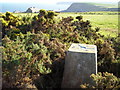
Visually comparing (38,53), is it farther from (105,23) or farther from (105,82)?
(105,23)

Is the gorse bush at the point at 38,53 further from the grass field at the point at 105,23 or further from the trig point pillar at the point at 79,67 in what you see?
the grass field at the point at 105,23

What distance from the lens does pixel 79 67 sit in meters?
4.77

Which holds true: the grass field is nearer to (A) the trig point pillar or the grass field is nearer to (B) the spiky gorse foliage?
(A) the trig point pillar

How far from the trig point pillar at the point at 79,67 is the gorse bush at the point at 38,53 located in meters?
0.44

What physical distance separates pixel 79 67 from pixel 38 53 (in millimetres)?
1182

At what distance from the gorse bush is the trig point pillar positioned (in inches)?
17.3

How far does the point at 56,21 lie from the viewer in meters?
8.04

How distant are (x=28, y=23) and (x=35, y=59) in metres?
3.33

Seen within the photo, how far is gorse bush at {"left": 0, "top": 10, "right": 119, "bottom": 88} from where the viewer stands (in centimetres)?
423

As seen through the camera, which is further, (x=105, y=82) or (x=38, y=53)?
(x=38, y=53)

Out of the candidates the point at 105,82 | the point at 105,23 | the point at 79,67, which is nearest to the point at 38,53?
the point at 79,67

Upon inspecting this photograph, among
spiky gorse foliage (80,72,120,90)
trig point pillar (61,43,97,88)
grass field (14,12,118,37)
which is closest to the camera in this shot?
spiky gorse foliage (80,72,120,90)

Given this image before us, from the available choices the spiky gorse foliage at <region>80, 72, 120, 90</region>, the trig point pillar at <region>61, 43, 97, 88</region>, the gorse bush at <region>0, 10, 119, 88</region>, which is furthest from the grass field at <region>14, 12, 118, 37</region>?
the spiky gorse foliage at <region>80, 72, 120, 90</region>

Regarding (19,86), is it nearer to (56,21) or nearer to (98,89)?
(98,89)
